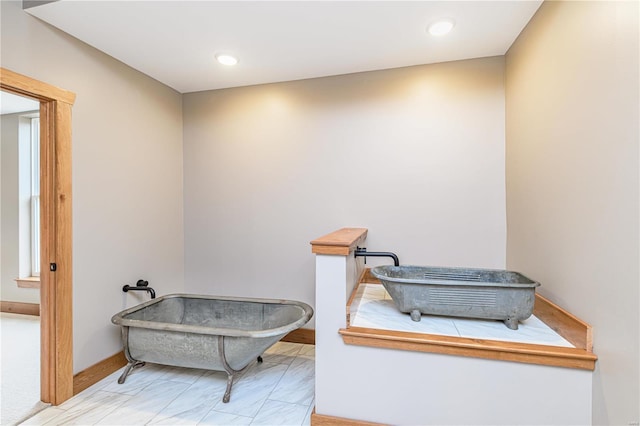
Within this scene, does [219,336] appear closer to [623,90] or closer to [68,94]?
[68,94]

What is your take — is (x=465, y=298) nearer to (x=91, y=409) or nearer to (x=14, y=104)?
(x=91, y=409)

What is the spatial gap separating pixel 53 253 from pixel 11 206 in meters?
2.79

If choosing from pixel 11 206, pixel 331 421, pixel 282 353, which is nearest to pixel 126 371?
pixel 282 353

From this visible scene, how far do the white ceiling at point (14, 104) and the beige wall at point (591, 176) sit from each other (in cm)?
448

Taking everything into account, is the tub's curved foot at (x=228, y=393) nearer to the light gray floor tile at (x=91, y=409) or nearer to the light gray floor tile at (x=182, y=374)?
the light gray floor tile at (x=182, y=374)

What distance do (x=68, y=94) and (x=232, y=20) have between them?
48.2 inches

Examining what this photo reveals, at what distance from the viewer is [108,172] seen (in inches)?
90.7

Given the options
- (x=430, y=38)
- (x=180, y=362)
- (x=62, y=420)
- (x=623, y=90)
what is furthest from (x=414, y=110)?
(x=62, y=420)

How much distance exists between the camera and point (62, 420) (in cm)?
176

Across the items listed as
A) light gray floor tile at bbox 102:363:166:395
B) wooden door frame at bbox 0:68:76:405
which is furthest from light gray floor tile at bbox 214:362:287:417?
wooden door frame at bbox 0:68:76:405

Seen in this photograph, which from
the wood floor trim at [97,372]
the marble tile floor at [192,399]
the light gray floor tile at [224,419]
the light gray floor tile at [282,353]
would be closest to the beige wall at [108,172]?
the wood floor trim at [97,372]

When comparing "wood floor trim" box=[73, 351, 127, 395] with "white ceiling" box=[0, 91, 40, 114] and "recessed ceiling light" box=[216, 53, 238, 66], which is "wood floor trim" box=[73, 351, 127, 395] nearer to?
"recessed ceiling light" box=[216, 53, 238, 66]

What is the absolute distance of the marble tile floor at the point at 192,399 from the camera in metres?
1.77

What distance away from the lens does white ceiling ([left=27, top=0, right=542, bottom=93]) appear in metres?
1.75
